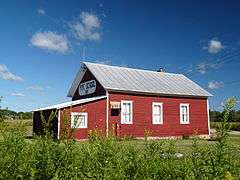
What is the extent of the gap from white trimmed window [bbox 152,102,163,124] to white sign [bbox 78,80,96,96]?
533 cm

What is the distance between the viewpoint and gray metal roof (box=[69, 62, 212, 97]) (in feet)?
94.7

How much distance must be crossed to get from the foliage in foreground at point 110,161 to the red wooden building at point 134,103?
65.5 ft

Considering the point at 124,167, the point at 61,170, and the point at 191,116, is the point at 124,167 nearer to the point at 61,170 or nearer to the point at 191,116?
the point at 61,170

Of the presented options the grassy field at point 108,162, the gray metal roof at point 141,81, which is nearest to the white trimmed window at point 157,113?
the gray metal roof at point 141,81

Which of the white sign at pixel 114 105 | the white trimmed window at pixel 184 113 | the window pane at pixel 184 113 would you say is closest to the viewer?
the white sign at pixel 114 105

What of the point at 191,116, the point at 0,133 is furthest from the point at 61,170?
the point at 191,116

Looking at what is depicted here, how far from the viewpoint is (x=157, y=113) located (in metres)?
30.1

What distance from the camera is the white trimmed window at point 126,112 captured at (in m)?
28.2

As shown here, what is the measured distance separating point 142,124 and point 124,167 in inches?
945

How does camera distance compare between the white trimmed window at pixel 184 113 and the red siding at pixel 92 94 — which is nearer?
the red siding at pixel 92 94

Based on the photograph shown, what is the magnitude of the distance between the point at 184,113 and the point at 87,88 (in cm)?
910

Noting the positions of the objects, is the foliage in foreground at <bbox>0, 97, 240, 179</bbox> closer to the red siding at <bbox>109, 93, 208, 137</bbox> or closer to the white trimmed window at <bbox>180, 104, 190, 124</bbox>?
the red siding at <bbox>109, 93, 208, 137</bbox>

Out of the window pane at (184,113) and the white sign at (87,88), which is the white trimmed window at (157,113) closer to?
the window pane at (184,113)

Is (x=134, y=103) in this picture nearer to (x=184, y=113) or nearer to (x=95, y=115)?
(x=95, y=115)
